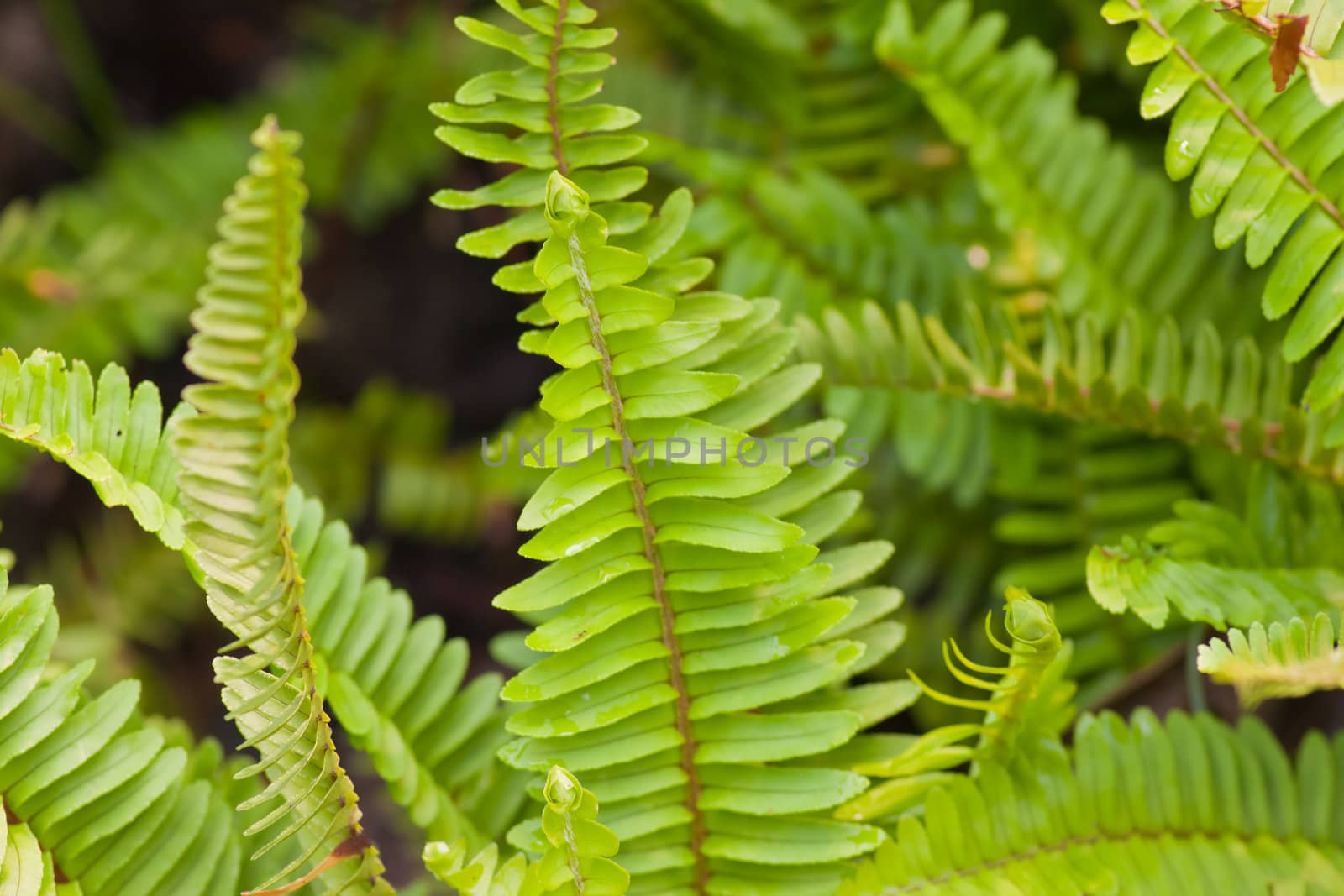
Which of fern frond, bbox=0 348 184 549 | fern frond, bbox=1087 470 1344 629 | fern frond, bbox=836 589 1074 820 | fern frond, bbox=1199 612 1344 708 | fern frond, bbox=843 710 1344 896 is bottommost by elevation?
fern frond, bbox=843 710 1344 896

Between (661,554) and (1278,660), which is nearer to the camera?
(1278,660)

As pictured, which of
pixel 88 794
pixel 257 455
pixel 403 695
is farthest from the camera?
pixel 403 695

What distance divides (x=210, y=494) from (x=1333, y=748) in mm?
1101

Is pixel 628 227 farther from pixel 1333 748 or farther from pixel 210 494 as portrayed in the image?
pixel 1333 748

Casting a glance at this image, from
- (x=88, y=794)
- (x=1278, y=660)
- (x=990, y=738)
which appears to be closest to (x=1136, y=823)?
(x=990, y=738)

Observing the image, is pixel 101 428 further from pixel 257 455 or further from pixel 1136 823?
pixel 1136 823

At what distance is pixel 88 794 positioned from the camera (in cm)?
99

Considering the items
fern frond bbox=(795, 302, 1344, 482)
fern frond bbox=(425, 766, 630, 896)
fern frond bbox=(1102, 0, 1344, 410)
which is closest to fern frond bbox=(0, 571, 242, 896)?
fern frond bbox=(425, 766, 630, 896)

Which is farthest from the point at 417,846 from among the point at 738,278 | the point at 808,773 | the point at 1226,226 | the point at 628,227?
the point at 1226,226

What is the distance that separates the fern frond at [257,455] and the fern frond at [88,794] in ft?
0.60

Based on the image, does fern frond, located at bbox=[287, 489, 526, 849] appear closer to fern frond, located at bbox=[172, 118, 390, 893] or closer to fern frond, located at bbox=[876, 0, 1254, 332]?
fern frond, located at bbox=[172, 118, 390, 893]

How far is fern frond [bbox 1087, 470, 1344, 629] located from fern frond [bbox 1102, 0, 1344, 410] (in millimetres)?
176

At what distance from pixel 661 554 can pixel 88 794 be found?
0.57 meters

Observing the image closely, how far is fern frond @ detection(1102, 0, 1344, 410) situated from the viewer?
1021mm
